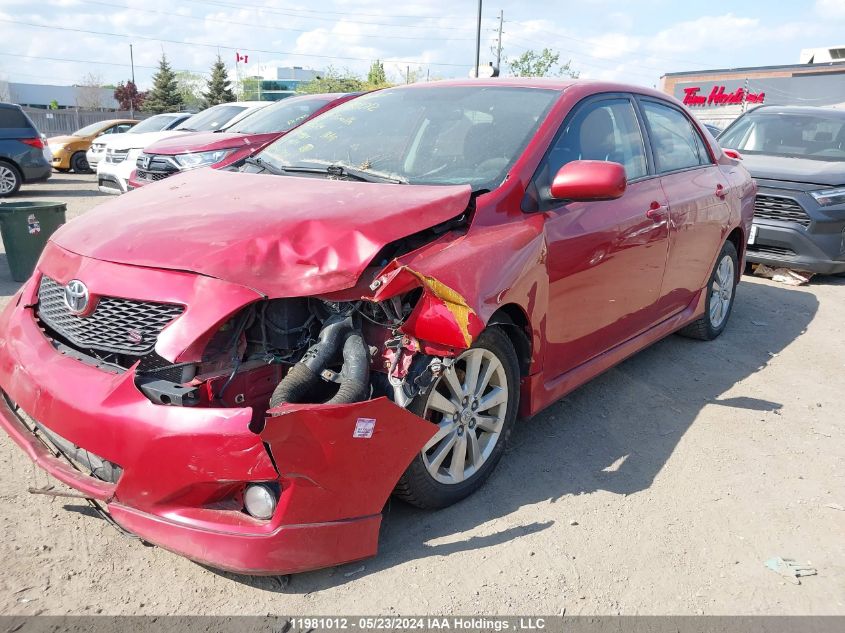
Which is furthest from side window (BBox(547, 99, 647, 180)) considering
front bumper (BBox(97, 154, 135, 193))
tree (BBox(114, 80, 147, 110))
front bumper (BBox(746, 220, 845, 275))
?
tree (BBox(114, 80, 147, 110))

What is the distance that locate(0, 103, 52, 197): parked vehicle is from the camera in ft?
40.8

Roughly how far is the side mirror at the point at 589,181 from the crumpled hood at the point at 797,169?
5.47 meters

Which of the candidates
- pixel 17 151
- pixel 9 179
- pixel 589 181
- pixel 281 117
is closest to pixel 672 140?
pixel 589 181

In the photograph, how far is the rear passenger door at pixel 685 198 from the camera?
442 centimetres

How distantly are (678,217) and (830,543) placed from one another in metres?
2.11

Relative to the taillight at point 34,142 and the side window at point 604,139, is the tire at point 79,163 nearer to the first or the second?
the taillight at point 34,142

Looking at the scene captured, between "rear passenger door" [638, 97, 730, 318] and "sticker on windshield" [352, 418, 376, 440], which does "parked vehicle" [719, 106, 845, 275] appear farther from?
"sticker on windshield" [352, 418, 376, 440]

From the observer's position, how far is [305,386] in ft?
8.10

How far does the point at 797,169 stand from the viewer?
7.87 metres

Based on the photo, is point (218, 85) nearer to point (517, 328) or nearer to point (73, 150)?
point (73, 150)

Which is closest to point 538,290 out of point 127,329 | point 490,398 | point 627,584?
point 490,398

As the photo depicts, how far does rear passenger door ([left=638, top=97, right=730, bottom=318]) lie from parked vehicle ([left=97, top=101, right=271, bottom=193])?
22.0ft

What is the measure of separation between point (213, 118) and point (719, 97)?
45.6 meters

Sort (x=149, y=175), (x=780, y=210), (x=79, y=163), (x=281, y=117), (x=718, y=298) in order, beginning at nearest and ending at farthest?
(x=718, y=298), (x=780, y=210), (x=149, y=175), (x=281, y=117), (x=79, y=163)
